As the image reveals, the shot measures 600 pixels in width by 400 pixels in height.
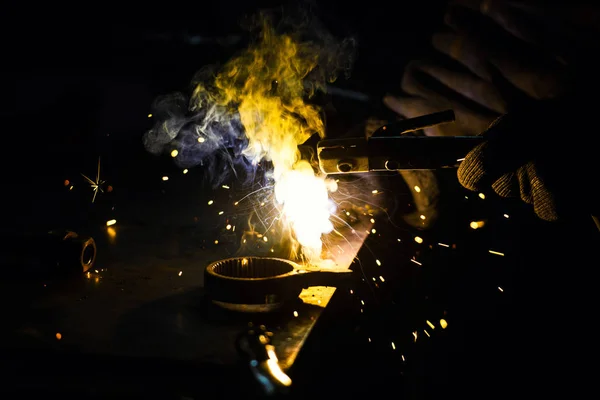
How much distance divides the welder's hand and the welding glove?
0.90m

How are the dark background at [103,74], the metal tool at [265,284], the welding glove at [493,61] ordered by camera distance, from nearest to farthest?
1. the metal tool at [265,284]
2. the welding glove at [493,61]
3. the dark background at [103,74]

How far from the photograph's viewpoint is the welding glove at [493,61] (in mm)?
2723

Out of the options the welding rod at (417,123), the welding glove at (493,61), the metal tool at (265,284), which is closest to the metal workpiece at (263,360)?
the metal tool at (265,284)

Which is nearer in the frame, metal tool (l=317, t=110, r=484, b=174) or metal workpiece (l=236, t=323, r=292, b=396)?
metal workpiece (l=236, t=323, r=292, b=396)

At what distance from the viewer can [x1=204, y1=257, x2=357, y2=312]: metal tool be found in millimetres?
2434

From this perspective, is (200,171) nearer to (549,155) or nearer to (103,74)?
(103,74)

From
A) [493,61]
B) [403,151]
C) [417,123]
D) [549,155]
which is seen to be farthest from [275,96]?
[549,155]

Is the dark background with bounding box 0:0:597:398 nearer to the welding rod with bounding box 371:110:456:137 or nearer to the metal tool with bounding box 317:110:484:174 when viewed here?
the metal tool with bounding box 317:110:484:174

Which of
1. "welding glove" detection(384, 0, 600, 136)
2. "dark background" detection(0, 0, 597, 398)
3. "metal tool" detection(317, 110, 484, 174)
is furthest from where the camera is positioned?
"dark background" detection(0, 0, 597, 398)

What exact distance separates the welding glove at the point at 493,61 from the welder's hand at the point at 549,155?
2.94ft

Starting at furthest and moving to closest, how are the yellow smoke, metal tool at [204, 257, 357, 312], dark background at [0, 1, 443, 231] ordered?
dark background at [0, 1, 443, 231] → the yellow smoke → metal tool at [204, 257, 357, 312]

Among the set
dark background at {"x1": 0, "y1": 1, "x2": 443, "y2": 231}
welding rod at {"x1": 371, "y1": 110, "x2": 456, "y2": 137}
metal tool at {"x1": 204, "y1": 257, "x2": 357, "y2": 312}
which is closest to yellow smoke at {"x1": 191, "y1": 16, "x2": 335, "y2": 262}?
dark background at {"x1": 0, "y1": 1, "x2": 443, "y2": 231}

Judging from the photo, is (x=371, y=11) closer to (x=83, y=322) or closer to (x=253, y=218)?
(x=253, y=218)

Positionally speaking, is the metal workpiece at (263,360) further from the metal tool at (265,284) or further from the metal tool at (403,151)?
the metal tool at (403,151)
